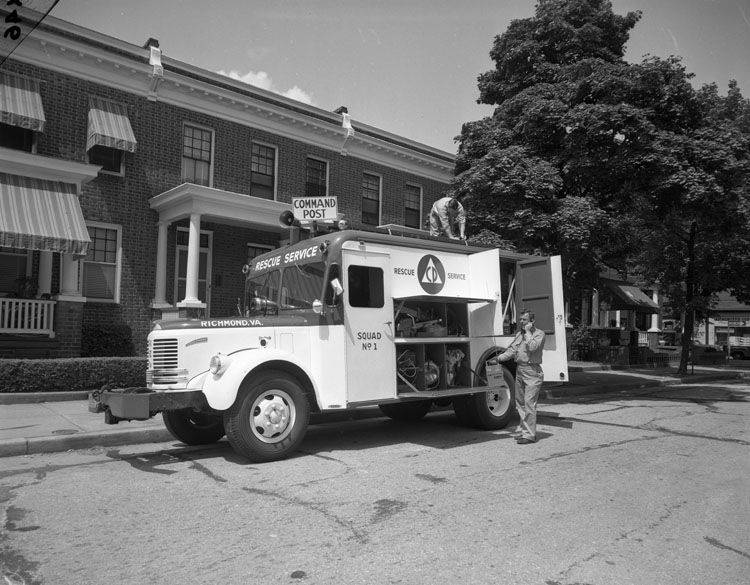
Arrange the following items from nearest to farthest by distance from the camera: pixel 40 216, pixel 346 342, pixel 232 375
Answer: pixel 232 375
pixel 346 342
pixel 40 216

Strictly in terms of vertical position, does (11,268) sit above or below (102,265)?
below

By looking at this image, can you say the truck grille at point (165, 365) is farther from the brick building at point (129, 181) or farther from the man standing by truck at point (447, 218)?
the brick building at point (129, 181)

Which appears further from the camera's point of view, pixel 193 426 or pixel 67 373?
pixel 67 373

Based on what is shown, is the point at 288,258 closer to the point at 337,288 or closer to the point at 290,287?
the point at 290,287

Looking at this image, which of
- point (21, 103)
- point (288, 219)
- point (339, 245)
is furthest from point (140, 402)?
point (21, 103)

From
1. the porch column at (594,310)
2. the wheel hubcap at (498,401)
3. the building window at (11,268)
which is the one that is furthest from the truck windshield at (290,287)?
the porch column at (594,310)

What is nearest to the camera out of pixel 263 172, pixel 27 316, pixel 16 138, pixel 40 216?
pixel 40 216

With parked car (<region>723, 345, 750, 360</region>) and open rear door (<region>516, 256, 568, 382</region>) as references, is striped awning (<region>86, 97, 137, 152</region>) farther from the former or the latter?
parked car (<region>723, 345, 750, 360</region>)

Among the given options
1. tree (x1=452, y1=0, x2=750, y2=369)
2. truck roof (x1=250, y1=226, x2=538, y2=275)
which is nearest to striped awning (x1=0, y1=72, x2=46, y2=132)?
truck roof (x1=250, y1=226, x2=538, y2=275)

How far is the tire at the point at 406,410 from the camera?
379 inches

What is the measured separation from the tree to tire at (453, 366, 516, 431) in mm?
5148

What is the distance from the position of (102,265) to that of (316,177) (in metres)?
7.09

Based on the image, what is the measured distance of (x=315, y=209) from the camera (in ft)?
26.3

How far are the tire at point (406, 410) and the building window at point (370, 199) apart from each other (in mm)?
10958
